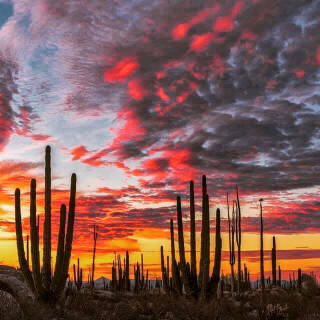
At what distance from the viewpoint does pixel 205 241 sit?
17859 mm

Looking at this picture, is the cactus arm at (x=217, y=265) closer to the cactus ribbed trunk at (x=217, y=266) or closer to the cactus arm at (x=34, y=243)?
the cactus ribbed trunk at (x=217, y=266)

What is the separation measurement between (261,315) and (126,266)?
27.8m

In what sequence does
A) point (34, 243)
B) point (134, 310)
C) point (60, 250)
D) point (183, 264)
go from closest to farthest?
point (34, 243)
point (60, 250)
point (134, 310)
point (183, 264)

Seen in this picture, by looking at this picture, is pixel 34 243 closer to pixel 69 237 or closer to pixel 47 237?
pixel 47 237

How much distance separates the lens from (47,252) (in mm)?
15727

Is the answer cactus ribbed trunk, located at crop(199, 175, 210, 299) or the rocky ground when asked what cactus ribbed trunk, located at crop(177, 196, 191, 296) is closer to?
cactus ribbed trunk, located at crop(199, 175, 210, 299)

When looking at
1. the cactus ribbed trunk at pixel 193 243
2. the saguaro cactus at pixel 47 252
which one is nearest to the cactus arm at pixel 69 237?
the saguaro cactus at pixel 47 252

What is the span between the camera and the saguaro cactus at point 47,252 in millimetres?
15258

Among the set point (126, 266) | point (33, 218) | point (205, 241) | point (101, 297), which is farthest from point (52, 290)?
point (126, 266)

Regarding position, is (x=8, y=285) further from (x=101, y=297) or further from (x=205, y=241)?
(x=101, y=297)

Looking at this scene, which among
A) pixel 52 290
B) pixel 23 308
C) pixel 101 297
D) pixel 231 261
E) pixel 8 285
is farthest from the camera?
pixel 231 261

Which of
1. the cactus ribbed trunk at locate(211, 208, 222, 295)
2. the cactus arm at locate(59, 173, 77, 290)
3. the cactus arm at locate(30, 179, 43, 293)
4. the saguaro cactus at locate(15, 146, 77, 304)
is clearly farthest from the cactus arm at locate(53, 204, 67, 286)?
the cactus ribbed trunk at locate(211, 208, 222, 295)

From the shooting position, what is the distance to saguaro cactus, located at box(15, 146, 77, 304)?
1526 cm

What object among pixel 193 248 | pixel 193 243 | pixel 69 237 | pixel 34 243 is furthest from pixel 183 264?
pixel 34 243
